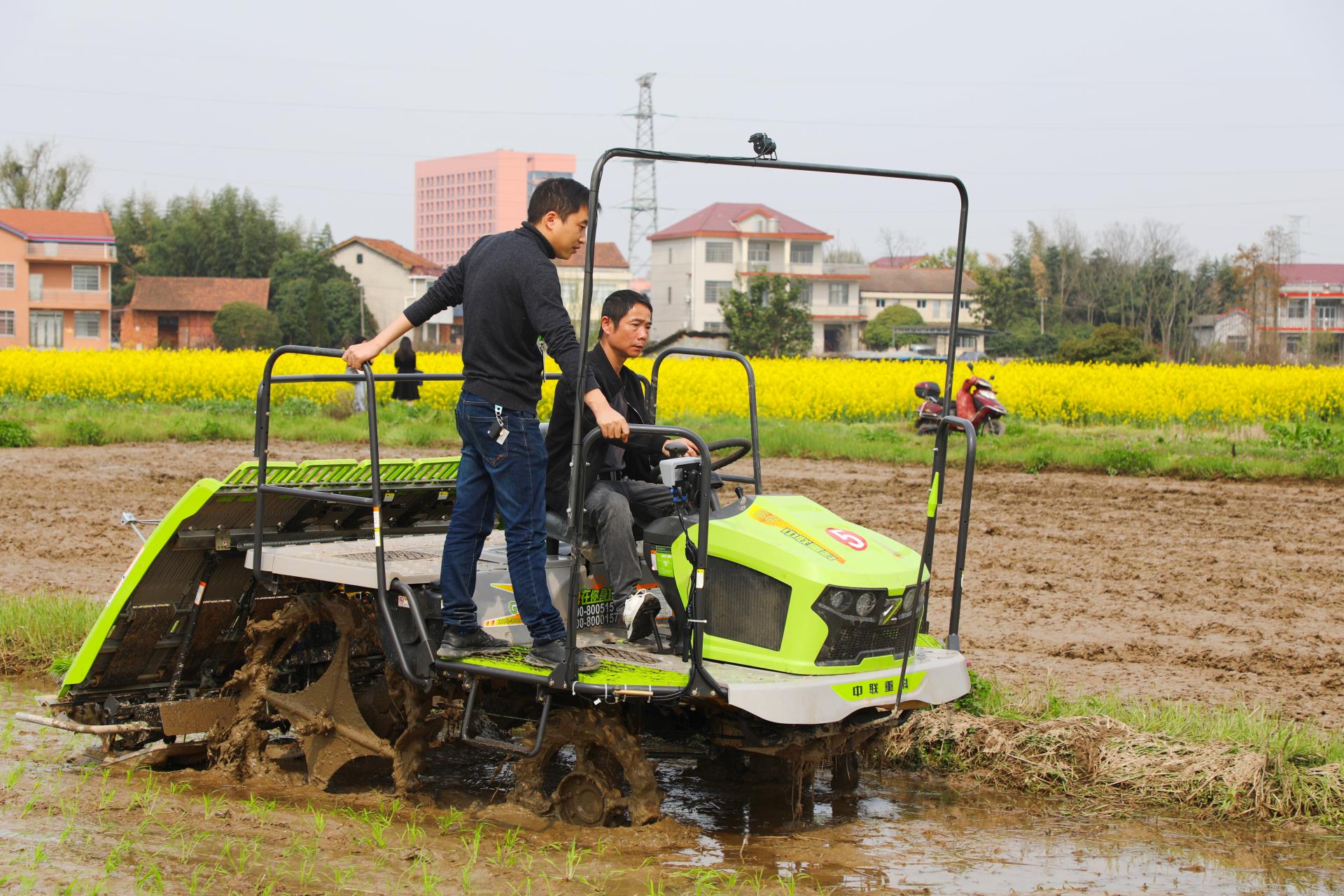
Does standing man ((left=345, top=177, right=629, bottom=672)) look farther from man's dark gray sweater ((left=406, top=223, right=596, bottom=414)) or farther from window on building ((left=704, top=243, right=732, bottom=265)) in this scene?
window on building ((left=704, top=243, right=732, bottom=265))

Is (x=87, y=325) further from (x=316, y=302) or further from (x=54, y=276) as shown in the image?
(x=316, y=302)

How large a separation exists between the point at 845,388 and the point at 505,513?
20.3 meters

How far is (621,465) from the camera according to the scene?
5.89m

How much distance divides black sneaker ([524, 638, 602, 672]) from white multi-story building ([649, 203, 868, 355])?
64.4 m

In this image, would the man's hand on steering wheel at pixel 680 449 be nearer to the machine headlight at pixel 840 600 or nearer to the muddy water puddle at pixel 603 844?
the machine headlight at pixel 840 600

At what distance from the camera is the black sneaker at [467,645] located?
539 centimetres

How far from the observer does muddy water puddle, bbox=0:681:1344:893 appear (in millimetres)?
4637

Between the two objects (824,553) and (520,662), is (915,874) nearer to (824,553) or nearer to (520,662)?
(824,553)

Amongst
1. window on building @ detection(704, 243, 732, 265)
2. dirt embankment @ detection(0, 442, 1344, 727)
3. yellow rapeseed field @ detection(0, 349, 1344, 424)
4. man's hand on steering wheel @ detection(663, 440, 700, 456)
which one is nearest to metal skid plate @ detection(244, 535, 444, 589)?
man's hand on steering wheel @ detection(663, 440, 700, 456)

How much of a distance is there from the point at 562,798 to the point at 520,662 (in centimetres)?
57

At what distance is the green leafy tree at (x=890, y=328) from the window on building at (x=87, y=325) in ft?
134

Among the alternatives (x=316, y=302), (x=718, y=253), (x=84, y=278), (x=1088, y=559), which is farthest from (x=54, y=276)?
(x=1088, y=559)

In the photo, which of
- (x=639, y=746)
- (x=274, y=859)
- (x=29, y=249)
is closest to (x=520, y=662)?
(x=639, y=746)

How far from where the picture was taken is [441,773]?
6.30 m
